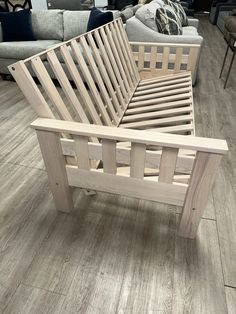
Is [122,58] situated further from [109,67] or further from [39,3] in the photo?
[39,3]

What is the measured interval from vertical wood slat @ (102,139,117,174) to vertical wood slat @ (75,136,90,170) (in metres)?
0.08

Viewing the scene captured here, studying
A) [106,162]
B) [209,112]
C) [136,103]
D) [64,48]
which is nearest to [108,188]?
[106,162]

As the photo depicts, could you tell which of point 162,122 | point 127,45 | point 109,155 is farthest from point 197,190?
point 127,45

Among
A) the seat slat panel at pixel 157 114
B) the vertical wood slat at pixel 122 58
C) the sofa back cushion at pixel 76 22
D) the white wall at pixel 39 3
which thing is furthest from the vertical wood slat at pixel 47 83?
the white wall at pixel 39 3

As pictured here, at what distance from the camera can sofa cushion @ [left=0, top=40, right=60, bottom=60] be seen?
9.41 ft

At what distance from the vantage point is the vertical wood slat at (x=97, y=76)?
1285 mm

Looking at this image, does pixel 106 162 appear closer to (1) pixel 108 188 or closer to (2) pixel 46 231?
(1) pixel 108 188

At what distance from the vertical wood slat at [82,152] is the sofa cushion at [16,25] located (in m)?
2.89

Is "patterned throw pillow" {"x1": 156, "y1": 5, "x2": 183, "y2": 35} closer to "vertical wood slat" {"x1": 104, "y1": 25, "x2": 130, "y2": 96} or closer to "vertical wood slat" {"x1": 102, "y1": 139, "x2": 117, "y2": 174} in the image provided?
"vertical wood slat" {"x1": 104, "y1": 25, "x2": 130, "y2": 96}

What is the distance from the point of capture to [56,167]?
1.09 m

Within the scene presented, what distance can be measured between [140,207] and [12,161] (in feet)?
3.42

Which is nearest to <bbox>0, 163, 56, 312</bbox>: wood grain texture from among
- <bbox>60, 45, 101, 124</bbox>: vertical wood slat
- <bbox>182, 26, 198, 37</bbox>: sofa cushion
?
<bbox>60, 45, 101, 124</bbox>: vertical wood slat

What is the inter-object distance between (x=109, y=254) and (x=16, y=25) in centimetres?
326

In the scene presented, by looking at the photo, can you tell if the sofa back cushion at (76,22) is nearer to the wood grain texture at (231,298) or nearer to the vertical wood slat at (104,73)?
the vertical wood slat at (104,73)
